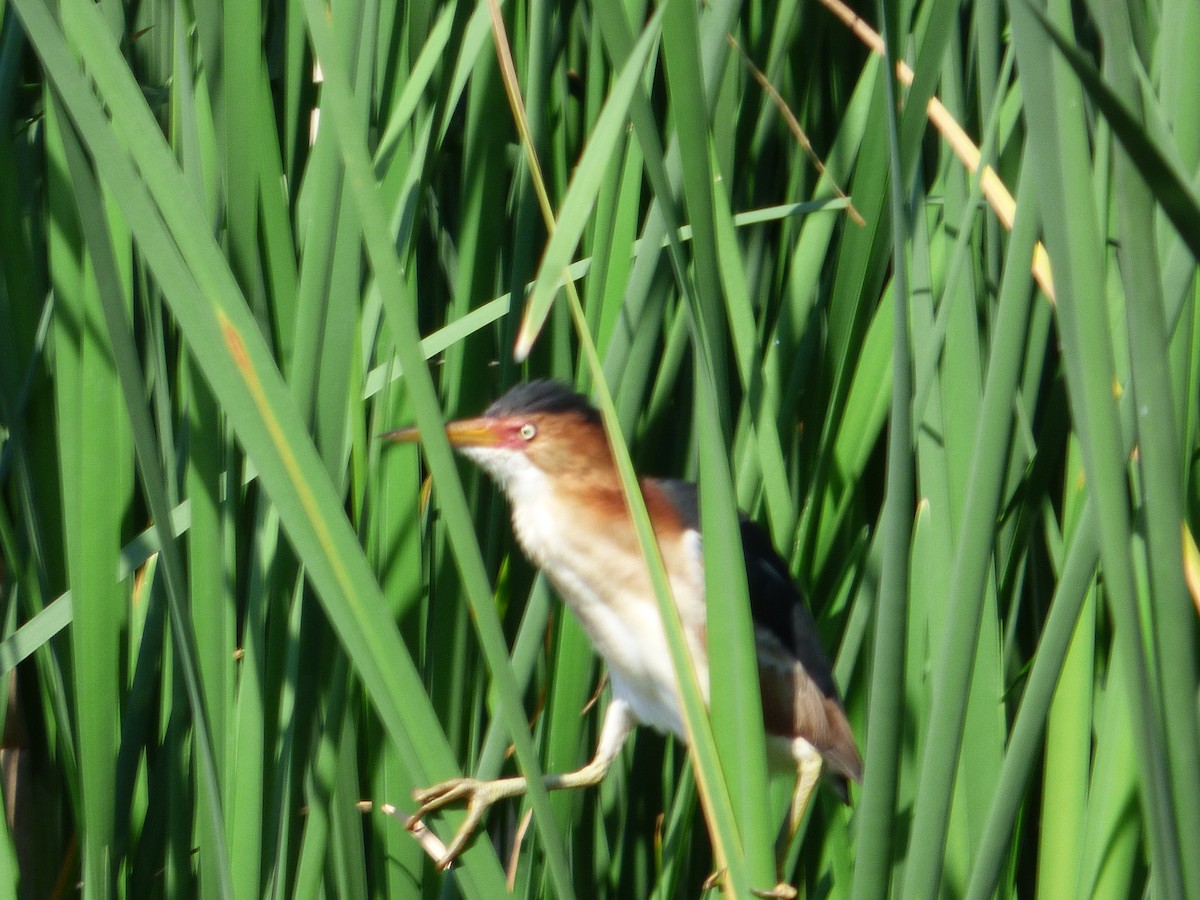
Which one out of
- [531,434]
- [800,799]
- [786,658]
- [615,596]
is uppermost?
[531,434]

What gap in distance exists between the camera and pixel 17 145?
114cm

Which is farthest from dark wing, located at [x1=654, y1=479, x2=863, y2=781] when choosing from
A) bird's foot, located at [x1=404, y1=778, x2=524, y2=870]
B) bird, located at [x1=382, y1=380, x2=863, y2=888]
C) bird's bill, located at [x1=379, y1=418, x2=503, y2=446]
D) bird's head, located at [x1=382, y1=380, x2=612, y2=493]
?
bird's foot, located at [x1=404, y1=778, x2=524, y2=870]

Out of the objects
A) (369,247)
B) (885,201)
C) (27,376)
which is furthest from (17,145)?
(885,201)

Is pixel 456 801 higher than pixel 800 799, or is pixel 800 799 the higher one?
pixel 456 801

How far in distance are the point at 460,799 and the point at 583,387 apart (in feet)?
1.26

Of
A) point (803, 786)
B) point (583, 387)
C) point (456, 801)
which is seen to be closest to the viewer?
point (456, 801)

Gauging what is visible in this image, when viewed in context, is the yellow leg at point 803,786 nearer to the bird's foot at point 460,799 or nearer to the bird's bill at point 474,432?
the bird's foot at point 460,799

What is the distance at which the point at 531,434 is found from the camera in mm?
1198

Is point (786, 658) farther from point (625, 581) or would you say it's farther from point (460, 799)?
point (460, 799)

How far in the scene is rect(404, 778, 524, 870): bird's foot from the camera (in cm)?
77

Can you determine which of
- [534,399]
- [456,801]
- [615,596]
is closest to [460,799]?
[456,801]

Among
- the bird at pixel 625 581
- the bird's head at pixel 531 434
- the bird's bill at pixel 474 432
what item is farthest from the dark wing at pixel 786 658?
the bird's bill at pixel 474 432

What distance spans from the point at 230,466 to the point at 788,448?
0.54 meters

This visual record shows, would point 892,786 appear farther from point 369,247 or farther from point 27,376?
point 27,376
